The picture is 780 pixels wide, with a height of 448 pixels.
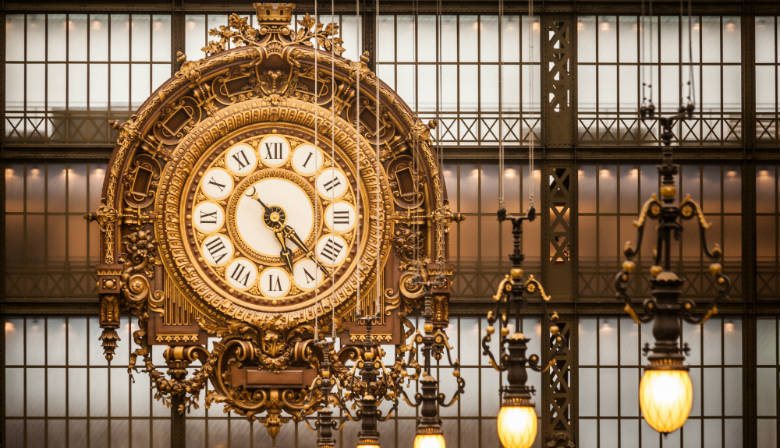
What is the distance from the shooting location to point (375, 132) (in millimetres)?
13094

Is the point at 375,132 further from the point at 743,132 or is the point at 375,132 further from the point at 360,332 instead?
the point at 743,132

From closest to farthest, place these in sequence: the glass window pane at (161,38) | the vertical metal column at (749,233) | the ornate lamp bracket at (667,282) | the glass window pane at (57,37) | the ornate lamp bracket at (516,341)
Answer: the ornate lamp bracket at (667,282) < the ornate lamp bracket at (516,341) < the vertical metal column at (749,233) < the glass window pane at (161,38) < the glass window pane at (57,37)

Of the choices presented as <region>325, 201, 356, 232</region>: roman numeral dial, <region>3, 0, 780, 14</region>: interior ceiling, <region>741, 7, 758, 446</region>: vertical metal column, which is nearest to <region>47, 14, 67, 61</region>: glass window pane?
<region>3, 0, 780, 14</region>: interior ceiling

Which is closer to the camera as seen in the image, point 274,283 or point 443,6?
point 274,283

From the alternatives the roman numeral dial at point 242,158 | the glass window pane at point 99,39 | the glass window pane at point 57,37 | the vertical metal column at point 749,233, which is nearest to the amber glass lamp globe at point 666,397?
the roman numeral dial at point 242,158

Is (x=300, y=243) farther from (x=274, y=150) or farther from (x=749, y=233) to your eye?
(x=749, y=233)

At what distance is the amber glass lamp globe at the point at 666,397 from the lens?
27.5 ft

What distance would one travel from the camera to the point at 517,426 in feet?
34.4

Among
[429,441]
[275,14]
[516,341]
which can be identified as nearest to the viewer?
[516,341]

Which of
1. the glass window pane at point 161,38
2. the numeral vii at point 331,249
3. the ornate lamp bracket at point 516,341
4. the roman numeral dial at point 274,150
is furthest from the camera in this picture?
the glass window pane at point 161,38

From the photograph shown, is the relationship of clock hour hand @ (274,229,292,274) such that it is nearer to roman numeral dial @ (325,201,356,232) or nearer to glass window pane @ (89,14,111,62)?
roman numeral dial @ (325,201,356,232)

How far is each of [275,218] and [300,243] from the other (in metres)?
0.34

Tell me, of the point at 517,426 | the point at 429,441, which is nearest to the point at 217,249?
the point at 429,441

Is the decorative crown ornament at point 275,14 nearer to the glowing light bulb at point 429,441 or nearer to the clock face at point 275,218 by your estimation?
the clock face at point 275,218
